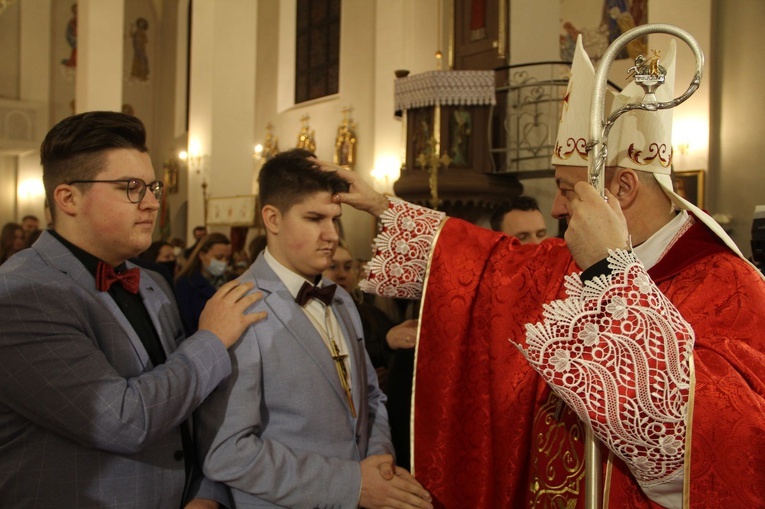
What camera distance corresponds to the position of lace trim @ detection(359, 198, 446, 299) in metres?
2.51

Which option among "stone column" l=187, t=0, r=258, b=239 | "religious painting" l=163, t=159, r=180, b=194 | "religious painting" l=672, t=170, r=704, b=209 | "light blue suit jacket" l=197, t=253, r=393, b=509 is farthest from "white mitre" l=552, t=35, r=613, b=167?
"religious painting" l=163, t=159, r=180, b=194

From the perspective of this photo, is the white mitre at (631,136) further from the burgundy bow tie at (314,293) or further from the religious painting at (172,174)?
the religious painting at (172,174)

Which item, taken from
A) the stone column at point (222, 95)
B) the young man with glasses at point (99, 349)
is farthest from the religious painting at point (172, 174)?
the young man with glasses at point (99, 349)

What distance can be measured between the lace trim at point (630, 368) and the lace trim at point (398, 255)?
94cm

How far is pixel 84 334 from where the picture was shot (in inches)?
68.1

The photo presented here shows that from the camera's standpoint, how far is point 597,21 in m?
13.0

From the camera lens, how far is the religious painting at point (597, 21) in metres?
12.4

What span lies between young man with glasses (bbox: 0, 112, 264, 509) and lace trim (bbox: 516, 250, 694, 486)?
944mm

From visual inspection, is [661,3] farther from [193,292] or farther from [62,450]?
[62,450]

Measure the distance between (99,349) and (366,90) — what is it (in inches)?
493

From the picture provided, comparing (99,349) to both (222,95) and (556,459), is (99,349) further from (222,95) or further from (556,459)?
(222,95)

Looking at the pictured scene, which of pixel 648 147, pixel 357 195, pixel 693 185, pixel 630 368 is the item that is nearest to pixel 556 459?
pixel 630 368

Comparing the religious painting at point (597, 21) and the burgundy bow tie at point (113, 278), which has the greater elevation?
the religious painting at point (597, 21)

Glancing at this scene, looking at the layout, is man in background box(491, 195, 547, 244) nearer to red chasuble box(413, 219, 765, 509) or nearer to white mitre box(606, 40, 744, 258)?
red chasuble box(413, 219, 765, 509)
